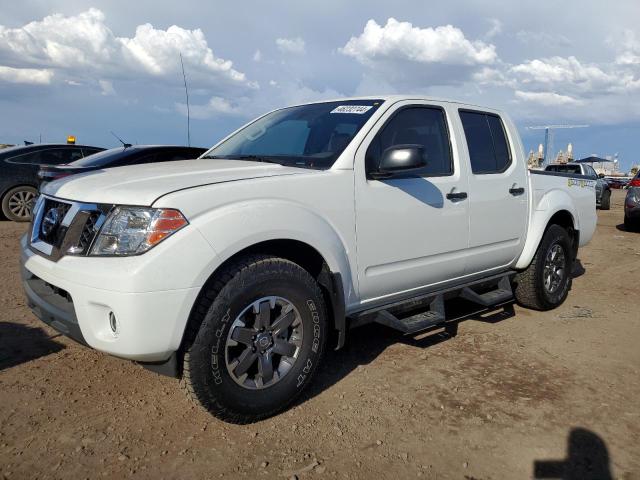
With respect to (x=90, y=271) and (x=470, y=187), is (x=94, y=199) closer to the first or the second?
(x=90, y=271)

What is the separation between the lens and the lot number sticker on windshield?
3.57 m

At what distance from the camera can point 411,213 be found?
3.47 metres

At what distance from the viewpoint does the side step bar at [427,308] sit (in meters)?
3.38

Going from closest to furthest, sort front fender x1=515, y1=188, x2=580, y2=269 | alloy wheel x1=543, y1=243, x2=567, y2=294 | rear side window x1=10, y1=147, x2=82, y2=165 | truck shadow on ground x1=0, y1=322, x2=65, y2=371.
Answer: truck shadow on ground x1=0, y1=322, x2=65, y2=371
front fender x1=515, y1=188, x2=580, y2=269
alloy wheel x1=543, y1=243, x2=567, y2=294
rear side window x1=10, y1=147, x2=82, y2=165

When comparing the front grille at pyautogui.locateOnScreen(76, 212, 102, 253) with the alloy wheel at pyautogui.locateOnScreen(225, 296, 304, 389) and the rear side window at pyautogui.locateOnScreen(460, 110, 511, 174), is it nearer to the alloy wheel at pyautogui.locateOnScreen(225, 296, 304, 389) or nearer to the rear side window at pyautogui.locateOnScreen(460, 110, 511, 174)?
the alloy wheel at pyautogui.locateOnScreen(225, 296, 304, 389)

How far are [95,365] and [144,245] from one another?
5.20 ft

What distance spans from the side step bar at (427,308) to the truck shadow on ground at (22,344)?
230 cm

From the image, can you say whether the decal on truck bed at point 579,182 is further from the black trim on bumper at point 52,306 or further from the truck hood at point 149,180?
the black trim on bumper at point 52,306

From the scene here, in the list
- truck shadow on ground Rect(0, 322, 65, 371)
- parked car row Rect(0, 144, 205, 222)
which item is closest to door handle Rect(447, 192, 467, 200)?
truck shadow on ground Rect(0, 322, 65, 371)

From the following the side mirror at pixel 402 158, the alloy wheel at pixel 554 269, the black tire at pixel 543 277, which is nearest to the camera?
the side mirror at pixel 402 158

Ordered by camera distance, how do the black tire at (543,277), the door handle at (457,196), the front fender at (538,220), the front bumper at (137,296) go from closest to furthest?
the front bumper at (137,296), the door handle at (457,196), the front fender at (538,220), the black tire at (543,277)

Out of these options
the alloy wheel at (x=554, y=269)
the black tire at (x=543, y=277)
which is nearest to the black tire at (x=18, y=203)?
the black tire at (x=543, y=277)

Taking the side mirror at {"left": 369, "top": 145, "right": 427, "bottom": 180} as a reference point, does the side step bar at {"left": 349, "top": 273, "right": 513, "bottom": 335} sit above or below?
below

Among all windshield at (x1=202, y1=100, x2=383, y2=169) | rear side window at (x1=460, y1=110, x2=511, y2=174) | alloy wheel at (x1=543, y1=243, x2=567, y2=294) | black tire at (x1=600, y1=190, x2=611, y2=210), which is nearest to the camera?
windshield at (x1=202, y1=100, x2=383, y2=169)
